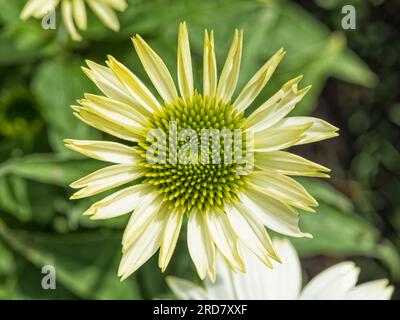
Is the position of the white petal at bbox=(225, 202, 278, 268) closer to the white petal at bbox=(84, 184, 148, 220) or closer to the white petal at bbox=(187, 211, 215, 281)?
the white petal at bbox=(187, 211, 215, 281)

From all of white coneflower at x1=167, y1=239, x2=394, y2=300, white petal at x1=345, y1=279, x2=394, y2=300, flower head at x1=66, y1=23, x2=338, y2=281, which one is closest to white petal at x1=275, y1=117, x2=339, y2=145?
flower head at x1=66, y1=23, x2=338, y2=281

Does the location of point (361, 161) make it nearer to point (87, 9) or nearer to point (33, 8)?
point (87, 9)

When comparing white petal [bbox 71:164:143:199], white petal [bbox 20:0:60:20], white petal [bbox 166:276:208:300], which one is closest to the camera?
white petal [bbox 71:164:143:199]

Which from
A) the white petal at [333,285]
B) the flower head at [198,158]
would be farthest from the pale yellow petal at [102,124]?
the white petal at [333,285]

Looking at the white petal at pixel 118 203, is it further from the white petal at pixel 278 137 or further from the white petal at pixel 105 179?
the white petal at pixel 278 137

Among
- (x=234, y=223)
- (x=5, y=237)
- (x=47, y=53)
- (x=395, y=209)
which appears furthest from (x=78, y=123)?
(x=395, y=209)
